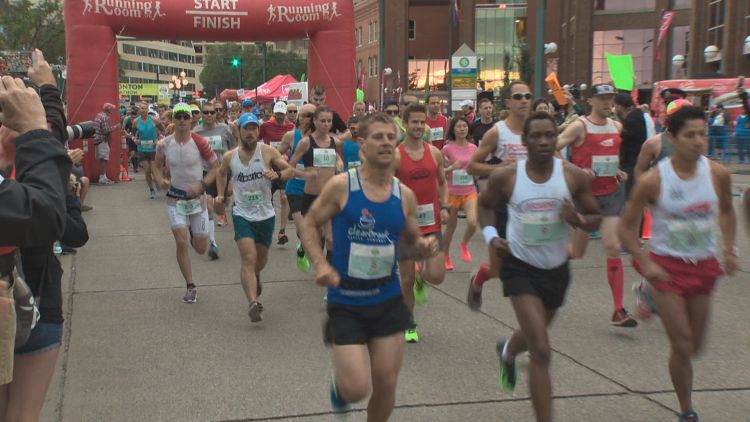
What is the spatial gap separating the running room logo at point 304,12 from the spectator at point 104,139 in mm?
4271

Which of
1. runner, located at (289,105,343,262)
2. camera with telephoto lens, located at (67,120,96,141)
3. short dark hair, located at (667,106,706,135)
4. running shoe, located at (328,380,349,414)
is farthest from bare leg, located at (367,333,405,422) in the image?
runner, located at (289,105,343,262)

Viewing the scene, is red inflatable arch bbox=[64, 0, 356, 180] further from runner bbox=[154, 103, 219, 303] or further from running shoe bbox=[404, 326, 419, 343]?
running shoe bbox=[404, 326, 419, 343]

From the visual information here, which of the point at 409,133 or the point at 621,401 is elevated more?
the point at 409,133

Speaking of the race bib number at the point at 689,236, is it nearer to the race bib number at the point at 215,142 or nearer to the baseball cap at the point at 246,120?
the baseball cap at the point at 246,120

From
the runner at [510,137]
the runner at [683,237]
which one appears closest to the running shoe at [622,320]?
the runner at [510,137]

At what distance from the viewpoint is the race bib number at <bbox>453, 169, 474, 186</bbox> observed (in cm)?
843

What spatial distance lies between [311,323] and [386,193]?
2857mm

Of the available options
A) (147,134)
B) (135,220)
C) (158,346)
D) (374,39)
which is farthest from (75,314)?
(374,39)

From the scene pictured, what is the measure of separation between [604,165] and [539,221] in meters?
3.02

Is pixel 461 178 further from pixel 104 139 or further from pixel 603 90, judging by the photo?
pixel 104 139

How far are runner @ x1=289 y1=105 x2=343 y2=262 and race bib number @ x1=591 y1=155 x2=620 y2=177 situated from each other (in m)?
2.87

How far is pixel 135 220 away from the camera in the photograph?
13.0m

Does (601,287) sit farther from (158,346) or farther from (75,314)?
(75,314)

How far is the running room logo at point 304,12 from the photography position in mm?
17109
